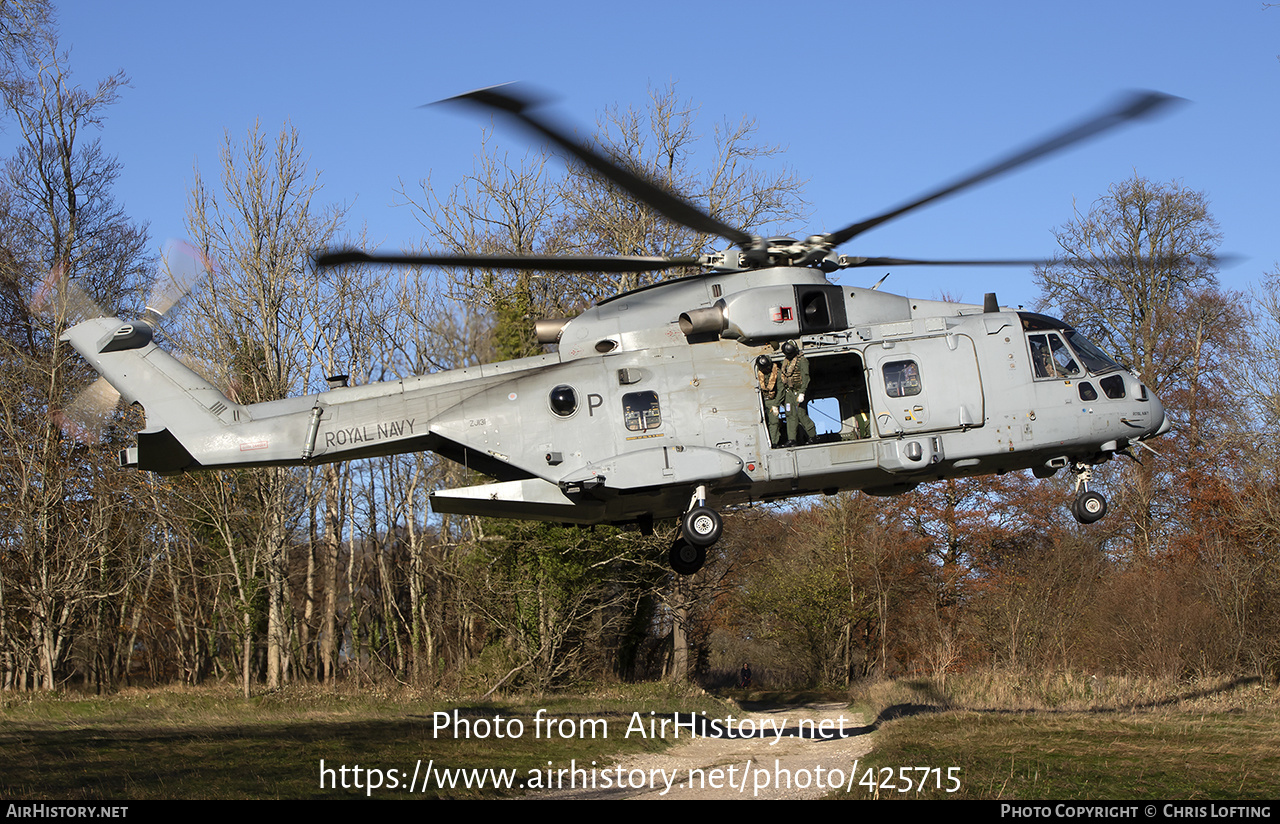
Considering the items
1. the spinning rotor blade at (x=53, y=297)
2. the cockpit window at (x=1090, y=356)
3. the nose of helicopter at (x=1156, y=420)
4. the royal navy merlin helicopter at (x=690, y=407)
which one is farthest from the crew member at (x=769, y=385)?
the spinning rotor blade at (x=53, y=297)

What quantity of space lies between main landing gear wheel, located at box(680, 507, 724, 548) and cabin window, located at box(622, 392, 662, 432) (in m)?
1.21

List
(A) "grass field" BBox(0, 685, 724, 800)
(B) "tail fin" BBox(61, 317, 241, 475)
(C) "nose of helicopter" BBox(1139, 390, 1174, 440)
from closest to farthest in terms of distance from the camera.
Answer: (A) "grass field" BBox(0, 685, 724, 800)
(B) "tail fin" BBox(61, 317, 241, 475)
(C) "nose of helicopter" BBox(1139, 390, 1174, 440)

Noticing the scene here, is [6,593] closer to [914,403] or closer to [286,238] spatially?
[286,238]

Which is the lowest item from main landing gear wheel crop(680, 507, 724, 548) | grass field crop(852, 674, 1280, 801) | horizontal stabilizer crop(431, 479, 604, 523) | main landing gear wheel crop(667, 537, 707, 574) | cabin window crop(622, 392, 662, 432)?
grass field crop(852, 674, 1280, 801)

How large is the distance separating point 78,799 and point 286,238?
22693 mm

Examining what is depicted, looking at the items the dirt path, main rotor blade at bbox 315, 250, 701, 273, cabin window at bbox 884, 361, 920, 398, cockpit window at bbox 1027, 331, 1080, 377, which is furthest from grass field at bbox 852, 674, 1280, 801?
main rotor blade at bbox 315, 250, 701, 273

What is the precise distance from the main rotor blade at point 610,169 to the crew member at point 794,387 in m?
1.44

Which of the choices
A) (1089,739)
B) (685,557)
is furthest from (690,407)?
(1089,739)

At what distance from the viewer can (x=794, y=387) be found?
1223 cm

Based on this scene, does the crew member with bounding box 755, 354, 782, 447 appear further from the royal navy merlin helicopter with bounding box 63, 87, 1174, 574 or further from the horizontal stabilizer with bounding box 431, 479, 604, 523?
the horizontal stabilizer with bounding box 431, 479, 604, 523

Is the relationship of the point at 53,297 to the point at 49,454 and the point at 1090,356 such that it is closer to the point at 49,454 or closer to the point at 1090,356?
the point at 49,454

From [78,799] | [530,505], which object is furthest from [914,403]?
[78,799]

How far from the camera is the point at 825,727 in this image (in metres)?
20.0

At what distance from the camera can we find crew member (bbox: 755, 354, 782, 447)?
40.0 ft
